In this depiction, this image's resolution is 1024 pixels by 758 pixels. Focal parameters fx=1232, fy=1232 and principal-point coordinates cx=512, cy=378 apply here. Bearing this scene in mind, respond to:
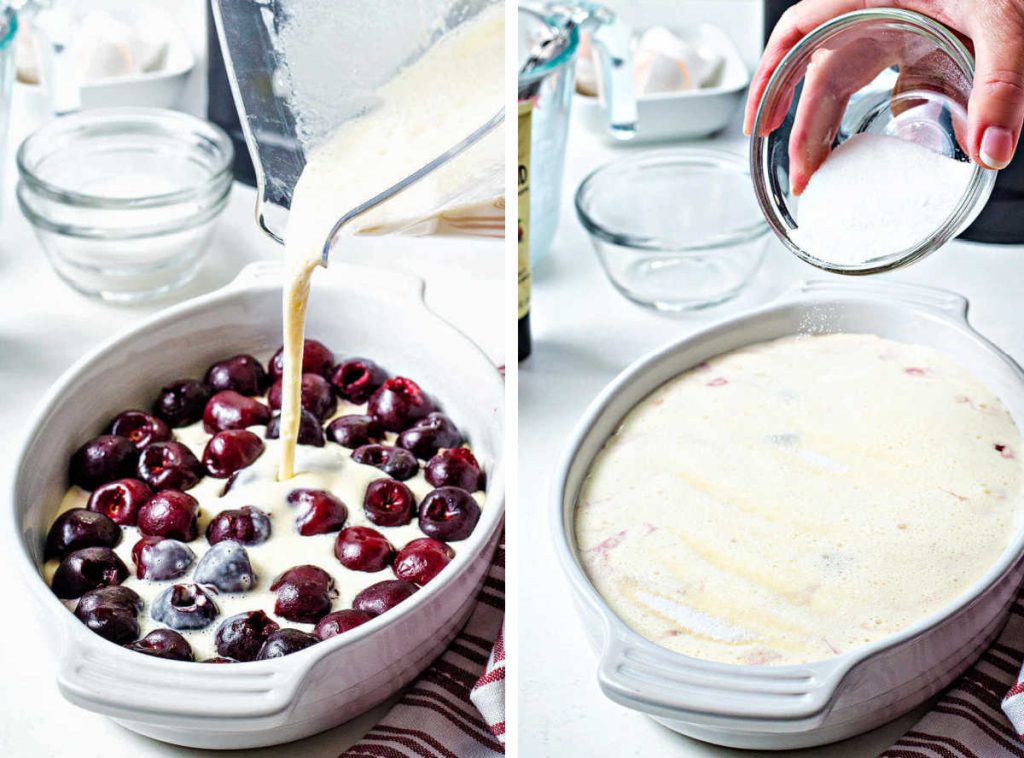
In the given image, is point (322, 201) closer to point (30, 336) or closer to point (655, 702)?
point (655, 702)

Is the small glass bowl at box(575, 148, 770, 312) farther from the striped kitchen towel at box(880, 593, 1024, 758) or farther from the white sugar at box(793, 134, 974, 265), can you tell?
the striped kitchen towel at box(880, 593, 1024, 758)

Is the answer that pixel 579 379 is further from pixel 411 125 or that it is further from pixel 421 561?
pixel 411 125

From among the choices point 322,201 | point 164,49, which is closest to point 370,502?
point 322,201

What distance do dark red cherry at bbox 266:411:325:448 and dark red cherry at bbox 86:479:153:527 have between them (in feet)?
0.35

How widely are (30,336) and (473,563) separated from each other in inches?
23.1

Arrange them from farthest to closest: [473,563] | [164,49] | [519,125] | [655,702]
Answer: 1. [164,49]
2. [519,125]
3. [473,563]
4. [655,702]

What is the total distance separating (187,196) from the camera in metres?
1.10

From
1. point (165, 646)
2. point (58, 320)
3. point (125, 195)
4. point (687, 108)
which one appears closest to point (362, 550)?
point (165, 646)

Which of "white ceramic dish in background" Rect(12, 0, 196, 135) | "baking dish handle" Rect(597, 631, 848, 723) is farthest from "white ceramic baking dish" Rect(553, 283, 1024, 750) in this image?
"white ceramic dish in background" Rect(12, 0, 196, 135)

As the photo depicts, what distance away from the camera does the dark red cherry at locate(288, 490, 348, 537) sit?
A: 2.70 feet

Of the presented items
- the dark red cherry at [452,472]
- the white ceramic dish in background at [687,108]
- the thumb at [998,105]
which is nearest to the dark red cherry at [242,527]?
the dark red cherry at [452,472]

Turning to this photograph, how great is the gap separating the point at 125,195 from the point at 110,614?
618 mm

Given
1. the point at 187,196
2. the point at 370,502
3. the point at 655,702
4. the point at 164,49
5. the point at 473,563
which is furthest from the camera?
the point at 164,49

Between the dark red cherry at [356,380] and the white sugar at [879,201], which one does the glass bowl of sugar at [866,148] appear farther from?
the dark red cherry at [356,380]
